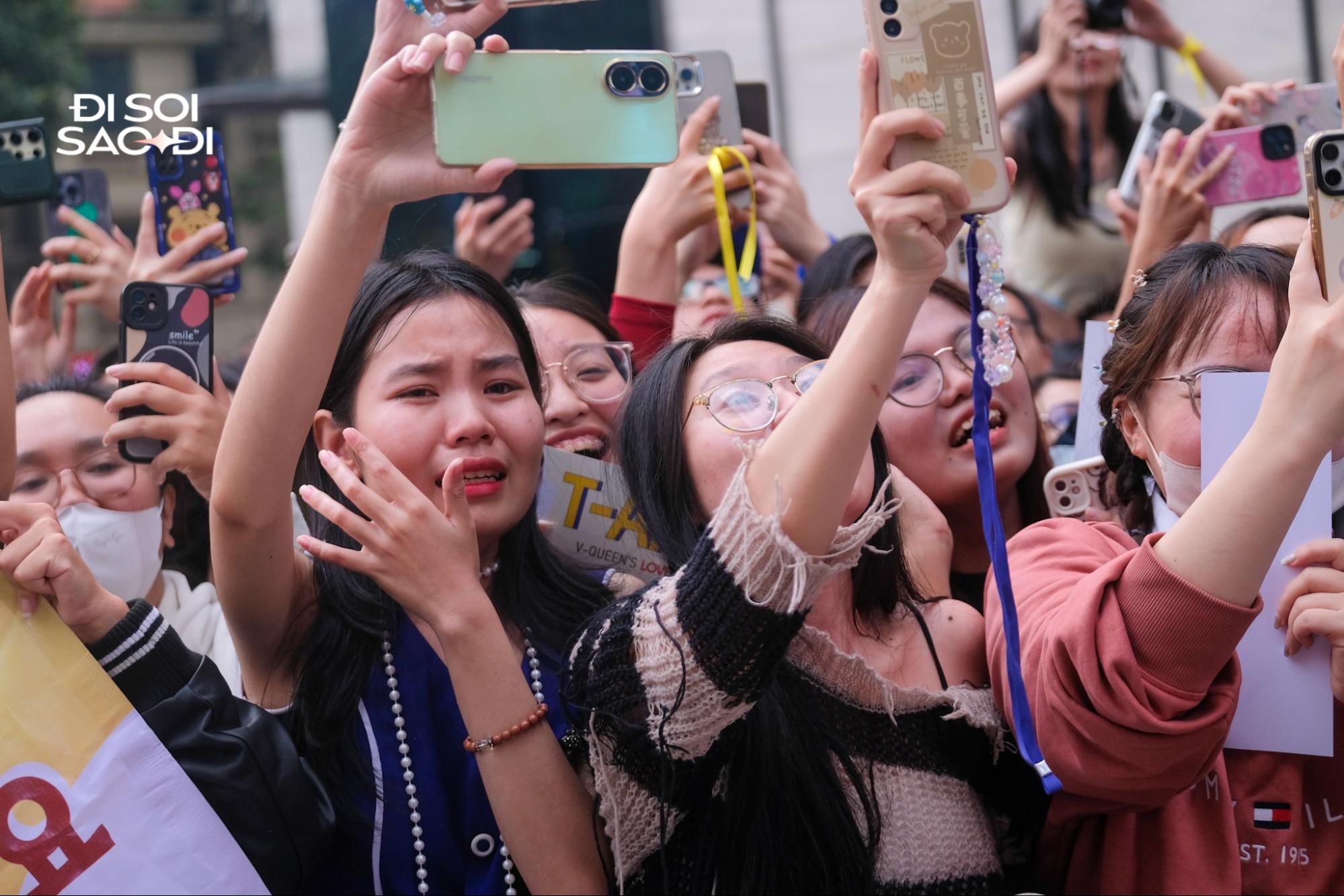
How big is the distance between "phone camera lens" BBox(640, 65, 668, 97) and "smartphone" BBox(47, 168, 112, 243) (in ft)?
5.52

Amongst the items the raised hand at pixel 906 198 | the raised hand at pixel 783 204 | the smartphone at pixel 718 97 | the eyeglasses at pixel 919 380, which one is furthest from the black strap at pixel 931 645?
the raised hand at pixel 783 204

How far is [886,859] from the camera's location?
5.37 feet

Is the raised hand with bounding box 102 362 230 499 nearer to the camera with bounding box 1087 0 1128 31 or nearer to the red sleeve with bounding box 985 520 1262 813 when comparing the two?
the red sleeve with bounding box 985 520 1262 813

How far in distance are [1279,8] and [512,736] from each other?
14.3 feet

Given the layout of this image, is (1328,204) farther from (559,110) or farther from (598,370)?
(598,370)

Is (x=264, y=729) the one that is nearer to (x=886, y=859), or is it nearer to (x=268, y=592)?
(x=268, y=592)

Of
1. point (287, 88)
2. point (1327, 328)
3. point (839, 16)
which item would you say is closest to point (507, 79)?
point (1327, 328)

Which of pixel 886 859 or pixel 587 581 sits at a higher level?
pixel 587 581

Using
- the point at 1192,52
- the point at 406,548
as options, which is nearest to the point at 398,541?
the point at 406,548

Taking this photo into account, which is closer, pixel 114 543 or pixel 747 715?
pixel 747 715

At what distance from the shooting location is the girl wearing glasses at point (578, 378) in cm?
248

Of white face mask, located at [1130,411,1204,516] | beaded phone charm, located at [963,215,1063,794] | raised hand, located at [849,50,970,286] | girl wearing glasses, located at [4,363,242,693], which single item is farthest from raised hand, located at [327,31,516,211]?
white face mask, located at [1130,411,1204,516]

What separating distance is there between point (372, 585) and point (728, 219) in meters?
1.04

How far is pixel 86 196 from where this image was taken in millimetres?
2824
